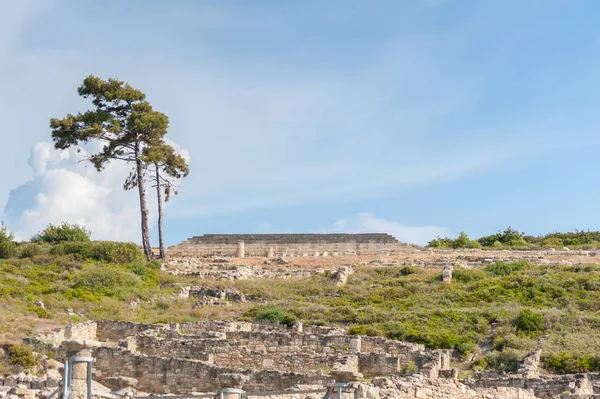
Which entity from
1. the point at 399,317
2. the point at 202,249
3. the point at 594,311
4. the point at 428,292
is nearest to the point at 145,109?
the point at 202,249

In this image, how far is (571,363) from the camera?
27.6m

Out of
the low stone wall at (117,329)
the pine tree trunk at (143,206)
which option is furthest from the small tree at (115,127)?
the low stone wall at (117,329)

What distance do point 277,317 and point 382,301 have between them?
6909mm

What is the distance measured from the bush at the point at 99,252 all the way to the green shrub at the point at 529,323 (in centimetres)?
2132

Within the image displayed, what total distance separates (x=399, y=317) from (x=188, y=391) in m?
13.8

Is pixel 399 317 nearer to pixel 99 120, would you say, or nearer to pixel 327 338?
pixel 327 338

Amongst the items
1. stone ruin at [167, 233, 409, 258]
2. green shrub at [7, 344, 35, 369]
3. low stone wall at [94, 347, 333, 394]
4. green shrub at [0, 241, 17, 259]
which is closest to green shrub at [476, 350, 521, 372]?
low stone wall at [94, 347, 333, 394]

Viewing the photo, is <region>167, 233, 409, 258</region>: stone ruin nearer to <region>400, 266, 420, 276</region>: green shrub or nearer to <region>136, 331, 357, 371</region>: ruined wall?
<region>400, 266, 420, 276</region>: green shrub

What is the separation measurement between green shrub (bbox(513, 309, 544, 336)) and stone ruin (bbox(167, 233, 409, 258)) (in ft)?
92.0

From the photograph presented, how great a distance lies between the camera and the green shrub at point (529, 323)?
32.7 metres

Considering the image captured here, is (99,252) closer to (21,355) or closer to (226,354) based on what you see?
(21,355)

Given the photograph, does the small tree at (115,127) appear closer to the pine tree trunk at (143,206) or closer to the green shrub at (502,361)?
the pine tree trunk at (143,206)

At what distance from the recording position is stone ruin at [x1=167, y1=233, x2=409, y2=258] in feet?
207

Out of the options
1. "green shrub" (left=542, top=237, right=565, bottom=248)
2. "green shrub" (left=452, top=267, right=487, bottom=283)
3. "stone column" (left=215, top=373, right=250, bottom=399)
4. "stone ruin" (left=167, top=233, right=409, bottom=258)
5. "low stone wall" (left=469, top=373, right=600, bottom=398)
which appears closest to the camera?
"stone column" (left=215, top=373, right=250, bottom=399)
